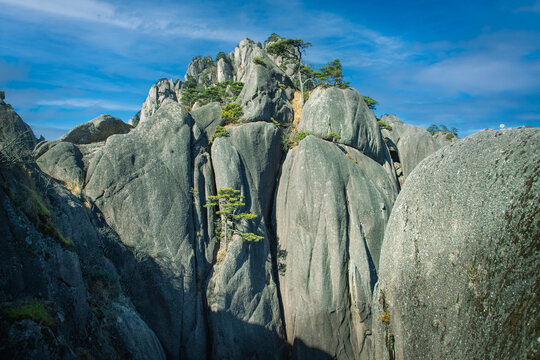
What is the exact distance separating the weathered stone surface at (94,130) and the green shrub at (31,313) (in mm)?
20164

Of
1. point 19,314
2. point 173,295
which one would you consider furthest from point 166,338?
point 19,314

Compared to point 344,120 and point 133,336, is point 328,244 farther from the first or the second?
point 133,336

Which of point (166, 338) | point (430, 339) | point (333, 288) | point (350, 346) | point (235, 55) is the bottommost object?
point (350, 346)

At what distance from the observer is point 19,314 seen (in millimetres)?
6422

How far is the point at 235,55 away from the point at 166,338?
89.3m

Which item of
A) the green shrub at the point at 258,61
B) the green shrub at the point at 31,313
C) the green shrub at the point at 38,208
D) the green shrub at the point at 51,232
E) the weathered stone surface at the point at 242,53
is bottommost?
the green shrub at the point at 31,313

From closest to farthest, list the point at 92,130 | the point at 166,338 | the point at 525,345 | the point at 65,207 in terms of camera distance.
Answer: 1. the point at 525,345
2. the point at 65,207
3. the point at 166,338
4. the point at 92,130

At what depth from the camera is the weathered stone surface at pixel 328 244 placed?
859 inches

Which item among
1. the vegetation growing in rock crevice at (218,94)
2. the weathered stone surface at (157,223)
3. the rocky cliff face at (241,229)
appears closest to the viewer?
the rocky cliff face at (241,229)

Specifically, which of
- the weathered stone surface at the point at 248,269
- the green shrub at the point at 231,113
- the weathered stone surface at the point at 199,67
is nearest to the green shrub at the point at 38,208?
the weathered stone surface at the point at 248,269

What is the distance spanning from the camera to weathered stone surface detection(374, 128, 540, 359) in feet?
17.4

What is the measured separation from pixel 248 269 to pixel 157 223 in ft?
23.6

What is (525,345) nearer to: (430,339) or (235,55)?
(430,339)

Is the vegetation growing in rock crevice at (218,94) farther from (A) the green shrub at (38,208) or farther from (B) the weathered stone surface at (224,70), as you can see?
(B) the weathered stone surface at (224,70)
